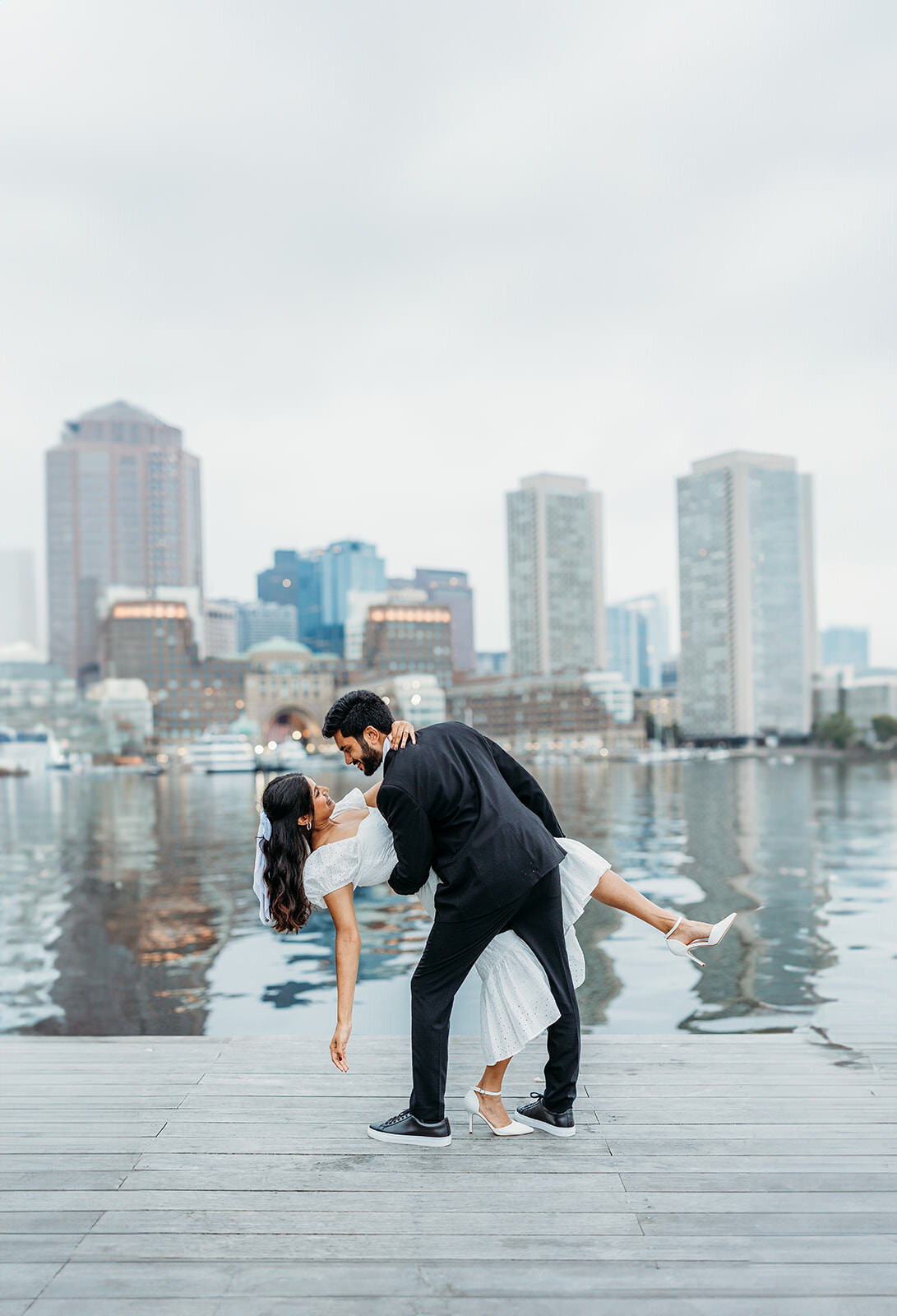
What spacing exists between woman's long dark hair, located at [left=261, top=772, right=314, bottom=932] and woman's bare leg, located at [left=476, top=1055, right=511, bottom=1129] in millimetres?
901

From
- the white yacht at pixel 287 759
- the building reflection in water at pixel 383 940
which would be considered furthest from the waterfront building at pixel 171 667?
the building reflection in water at pixel 383 940

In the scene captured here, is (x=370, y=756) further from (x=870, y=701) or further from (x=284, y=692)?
(x=870, y=701)

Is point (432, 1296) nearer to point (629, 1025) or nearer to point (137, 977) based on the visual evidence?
point (629, 1025)

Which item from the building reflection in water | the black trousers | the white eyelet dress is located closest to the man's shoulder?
the white eyelet dress

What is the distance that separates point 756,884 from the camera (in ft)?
64.4

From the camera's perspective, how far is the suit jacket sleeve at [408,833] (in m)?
3.46

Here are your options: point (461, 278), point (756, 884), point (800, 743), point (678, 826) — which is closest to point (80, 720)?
point (461, 278)

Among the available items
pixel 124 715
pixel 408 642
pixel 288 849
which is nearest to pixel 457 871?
pixel 288 849

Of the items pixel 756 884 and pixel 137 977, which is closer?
pixel 137 977

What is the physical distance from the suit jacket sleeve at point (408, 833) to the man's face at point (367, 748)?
0.20 meters

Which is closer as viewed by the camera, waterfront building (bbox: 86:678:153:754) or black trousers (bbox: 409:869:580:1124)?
black trousers (bbox: 409:869:580:1124)

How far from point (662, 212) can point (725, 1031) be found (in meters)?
177

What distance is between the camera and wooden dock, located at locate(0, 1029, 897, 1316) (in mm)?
2654

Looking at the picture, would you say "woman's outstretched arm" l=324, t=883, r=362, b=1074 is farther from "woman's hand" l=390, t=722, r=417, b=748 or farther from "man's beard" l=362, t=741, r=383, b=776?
"woman's hand" l=390, t=722, r=417, b=748
